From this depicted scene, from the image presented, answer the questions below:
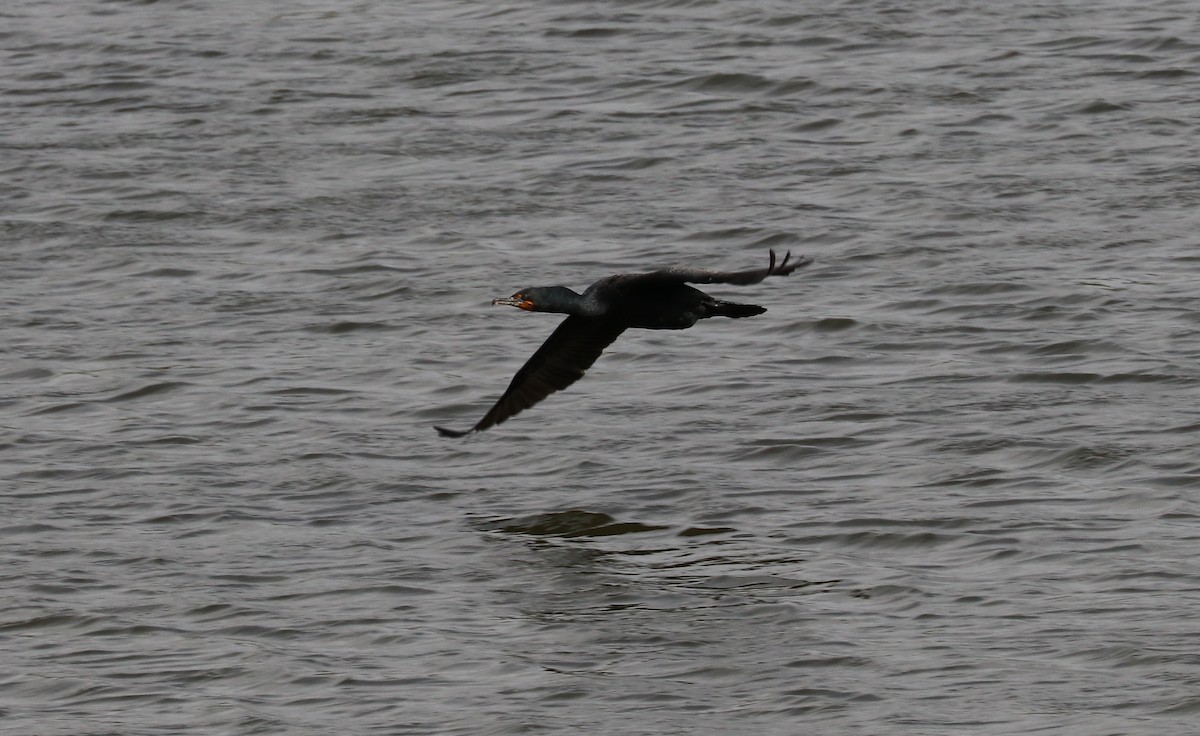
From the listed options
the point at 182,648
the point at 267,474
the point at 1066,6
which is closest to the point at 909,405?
the point at 267,474

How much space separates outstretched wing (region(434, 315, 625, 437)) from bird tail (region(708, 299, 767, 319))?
0.70 metres

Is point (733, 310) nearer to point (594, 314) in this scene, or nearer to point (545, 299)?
point (594, 314)

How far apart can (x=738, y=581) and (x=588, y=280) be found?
4219 millimetres

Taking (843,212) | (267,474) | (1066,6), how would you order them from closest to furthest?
(267,474), (843,212), (1066,6)

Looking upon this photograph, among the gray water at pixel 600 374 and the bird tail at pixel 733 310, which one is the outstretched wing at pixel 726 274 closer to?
the bird tail at pixel 733 310

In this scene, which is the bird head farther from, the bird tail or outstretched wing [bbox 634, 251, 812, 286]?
the bird tail

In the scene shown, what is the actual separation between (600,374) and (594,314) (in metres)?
2.43

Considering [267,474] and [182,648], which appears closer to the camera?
[182,648]

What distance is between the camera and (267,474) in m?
11.2

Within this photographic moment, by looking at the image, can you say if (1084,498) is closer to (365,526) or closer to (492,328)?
(365,526)

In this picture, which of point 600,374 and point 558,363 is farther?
point 600,374

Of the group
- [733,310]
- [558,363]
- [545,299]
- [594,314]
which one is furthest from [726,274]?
[558,363]

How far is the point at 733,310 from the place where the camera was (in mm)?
9828

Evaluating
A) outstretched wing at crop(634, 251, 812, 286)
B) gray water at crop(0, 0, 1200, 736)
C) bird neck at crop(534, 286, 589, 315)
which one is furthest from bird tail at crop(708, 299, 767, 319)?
gray water at crop(0, 0, 1200, 736)
